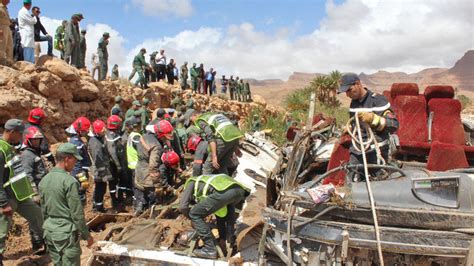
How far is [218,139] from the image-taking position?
5.82 meters

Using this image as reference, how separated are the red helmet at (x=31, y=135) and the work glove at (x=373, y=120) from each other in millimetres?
3804

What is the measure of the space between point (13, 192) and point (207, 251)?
2157 mm

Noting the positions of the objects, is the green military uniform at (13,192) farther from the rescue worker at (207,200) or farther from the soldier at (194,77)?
the soldier at (194,77)

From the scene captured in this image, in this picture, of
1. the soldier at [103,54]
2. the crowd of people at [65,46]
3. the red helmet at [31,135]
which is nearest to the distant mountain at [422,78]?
the crowd of people at [65,46]

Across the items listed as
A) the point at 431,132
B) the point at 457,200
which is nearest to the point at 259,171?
the point at 431,132

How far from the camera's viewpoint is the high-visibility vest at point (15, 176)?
459 centimetres

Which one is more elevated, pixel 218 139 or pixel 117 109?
pixel 117 109

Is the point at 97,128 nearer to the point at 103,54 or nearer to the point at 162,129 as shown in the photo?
the point at 162,129

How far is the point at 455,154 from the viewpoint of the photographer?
5.38m

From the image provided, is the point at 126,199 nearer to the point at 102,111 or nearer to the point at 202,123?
the point at 202,123

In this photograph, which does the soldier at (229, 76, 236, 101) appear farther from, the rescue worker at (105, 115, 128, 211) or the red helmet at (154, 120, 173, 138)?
the red helmet at (154, 120, 173, 138)

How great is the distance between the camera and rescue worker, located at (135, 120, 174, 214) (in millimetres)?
6555

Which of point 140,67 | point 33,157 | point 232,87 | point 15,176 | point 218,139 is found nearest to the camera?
point 15,176

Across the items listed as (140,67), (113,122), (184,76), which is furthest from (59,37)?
(184,76)
